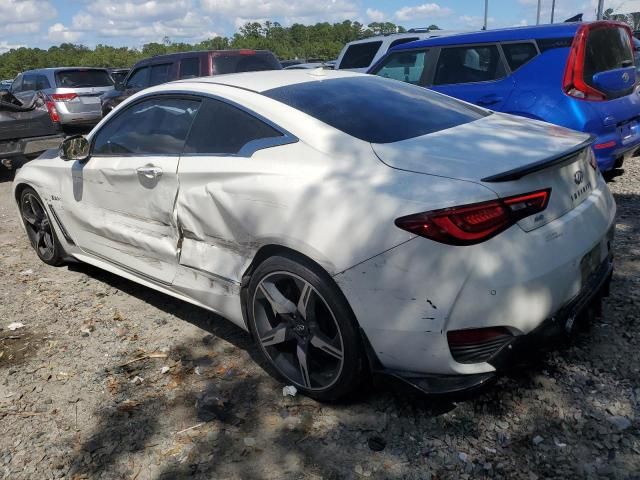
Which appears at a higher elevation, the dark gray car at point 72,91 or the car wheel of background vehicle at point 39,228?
the dark gray car at point 72,91

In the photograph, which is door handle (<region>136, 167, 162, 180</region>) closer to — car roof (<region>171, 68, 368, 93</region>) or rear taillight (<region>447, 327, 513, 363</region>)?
car roof (<region>171, 68, 368, 93</region>)

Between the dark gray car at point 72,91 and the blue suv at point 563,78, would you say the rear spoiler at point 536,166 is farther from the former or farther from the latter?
the dark gray car at point 72,91

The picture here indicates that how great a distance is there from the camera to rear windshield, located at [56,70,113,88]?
12523 millimetres

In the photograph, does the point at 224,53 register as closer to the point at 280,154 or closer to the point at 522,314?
the point at 280,154

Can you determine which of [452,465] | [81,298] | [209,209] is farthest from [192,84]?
[452,465]

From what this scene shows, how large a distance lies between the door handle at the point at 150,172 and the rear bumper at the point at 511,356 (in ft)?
5.69

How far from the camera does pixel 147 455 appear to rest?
8.34 ft

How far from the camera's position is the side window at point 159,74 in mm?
10000

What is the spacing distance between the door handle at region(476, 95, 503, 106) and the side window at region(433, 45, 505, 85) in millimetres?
239

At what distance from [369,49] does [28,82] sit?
26.9ft

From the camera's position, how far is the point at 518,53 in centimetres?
559

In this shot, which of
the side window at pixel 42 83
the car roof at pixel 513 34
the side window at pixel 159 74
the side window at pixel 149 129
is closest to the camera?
the side window at pixel 149 129

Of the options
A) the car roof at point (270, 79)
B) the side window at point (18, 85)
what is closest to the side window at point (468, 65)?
the car roof at point (270, 79)

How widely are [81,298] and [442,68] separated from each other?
4447 mm
